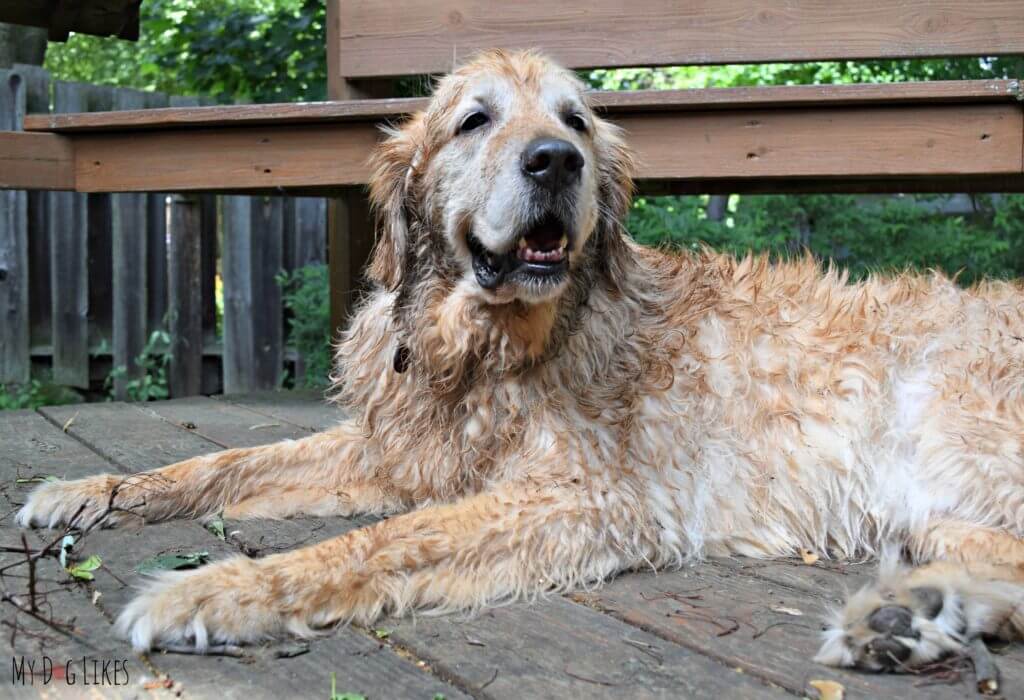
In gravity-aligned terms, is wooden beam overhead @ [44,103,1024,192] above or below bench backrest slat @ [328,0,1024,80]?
below

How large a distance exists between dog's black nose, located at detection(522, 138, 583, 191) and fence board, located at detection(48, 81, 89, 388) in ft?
19.8

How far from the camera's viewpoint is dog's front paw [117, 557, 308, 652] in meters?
2.14

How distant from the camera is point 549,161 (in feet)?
9.68

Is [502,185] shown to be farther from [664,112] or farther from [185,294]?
[185,294]

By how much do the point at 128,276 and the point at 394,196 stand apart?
534 cm

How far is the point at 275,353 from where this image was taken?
27.3 ft

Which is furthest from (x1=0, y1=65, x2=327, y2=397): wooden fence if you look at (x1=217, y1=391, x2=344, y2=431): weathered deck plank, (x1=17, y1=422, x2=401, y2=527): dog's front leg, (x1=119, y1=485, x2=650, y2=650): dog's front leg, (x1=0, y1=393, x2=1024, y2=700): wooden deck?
(x1=119, y1=485, x2=650, y2=650): dog's front leg

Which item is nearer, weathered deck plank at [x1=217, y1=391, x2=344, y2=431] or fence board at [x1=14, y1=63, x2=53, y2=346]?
weathered deck plank at [x1=217, y1=391, x2=344, y2=431]

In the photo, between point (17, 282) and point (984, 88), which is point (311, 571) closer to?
point (984, 88)

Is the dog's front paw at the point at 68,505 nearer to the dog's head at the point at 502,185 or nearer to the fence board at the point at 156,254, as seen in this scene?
the dog's head at the point at 502,185

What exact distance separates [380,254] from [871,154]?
87.3 inches

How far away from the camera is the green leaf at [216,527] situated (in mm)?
3109

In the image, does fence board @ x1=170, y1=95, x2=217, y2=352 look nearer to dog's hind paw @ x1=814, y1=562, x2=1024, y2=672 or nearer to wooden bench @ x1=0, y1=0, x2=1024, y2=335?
wooden bench @ x1=0, y1=0, x2=1024, y2=335

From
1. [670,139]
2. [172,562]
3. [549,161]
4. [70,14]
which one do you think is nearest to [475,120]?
[549,161]
